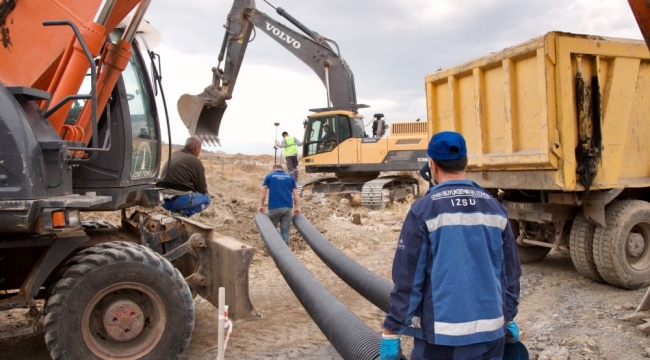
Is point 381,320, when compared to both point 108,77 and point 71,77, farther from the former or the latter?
point 71,77

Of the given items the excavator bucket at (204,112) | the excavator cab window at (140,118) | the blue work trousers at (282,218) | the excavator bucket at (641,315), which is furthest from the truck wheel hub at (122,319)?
the excavator bucket at (204,112)

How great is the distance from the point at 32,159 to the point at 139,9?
1.55m

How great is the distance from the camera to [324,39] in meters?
15.6

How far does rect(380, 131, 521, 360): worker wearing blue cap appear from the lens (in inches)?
93.6

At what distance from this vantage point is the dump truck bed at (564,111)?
595cm

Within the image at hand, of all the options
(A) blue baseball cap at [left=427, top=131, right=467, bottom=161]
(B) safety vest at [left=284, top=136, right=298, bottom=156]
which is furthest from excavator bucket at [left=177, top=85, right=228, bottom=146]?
(A) blue baseball cap at [left=427, top=131, right=467, bottom=161]

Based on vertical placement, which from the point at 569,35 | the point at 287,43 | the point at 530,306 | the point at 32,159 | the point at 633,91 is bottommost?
the point at 530,306

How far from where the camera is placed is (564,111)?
5934 mm

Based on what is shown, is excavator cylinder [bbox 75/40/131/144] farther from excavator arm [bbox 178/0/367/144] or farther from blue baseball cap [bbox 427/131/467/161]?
excavator arm [bbox 178/0/367/144]

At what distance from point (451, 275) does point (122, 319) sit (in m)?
2.75

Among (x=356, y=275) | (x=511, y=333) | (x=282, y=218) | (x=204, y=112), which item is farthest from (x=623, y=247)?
(x=204, y=112)

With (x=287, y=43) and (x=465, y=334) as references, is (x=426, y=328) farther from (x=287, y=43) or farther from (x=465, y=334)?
(x=287, y=43)

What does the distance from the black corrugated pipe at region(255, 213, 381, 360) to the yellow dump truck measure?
2887mm

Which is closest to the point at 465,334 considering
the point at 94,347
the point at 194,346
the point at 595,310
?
the point at 94,347
